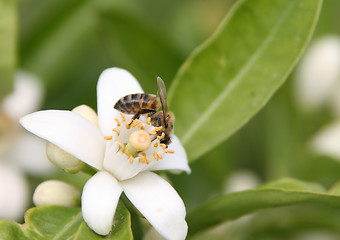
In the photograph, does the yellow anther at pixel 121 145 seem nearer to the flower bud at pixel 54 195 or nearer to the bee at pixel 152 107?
the bee at pixel 152 107

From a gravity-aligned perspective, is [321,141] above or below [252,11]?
below

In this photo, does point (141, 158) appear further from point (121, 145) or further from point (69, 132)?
point (69, 132)

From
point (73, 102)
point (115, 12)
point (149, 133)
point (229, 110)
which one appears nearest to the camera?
point (149, 133)

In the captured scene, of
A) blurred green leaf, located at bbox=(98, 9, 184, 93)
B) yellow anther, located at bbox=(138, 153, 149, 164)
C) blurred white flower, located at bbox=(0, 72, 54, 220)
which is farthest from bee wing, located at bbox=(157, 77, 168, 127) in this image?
blurred white flower, located at bbox=(0, 72, 54, 220)

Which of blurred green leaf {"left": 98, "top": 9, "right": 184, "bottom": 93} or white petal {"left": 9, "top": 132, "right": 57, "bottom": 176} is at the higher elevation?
blurred green leaf {"left": 98, "top": 9, "right": 184, "bottom": 93}

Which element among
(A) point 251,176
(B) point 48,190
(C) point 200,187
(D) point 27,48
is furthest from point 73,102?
(B) point 48,190

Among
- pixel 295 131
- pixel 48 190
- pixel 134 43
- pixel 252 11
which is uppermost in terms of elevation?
pixel 252 11

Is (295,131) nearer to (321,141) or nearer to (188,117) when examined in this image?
(321,141)

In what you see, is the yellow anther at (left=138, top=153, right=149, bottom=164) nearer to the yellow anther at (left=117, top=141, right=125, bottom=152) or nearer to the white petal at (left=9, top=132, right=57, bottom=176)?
the yellow anther at (left=117, top=141, right=125, bottom=152)
